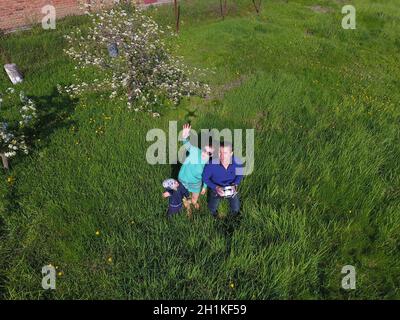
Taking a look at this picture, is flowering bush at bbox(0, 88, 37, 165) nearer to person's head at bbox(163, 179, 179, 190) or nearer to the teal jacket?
person's head at bbox(163, 179, 179, 190)

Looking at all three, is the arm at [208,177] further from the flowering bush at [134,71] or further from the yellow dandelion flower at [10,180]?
the flowering bush at [134,71]

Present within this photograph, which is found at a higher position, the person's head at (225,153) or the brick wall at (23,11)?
the brick wall at (23,11)

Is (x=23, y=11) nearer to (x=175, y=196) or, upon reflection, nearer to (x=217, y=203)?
(x=175, y=196)

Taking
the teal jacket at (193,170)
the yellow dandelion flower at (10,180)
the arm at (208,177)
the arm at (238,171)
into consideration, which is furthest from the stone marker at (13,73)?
the arm at (238,171)

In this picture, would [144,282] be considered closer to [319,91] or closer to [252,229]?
[252,229]

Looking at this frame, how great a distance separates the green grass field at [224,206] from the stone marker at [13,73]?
0.28m

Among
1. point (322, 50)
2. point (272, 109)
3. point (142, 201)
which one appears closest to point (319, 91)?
point (272, 109)

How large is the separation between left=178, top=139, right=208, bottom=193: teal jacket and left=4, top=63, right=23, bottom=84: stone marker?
658 centimetres

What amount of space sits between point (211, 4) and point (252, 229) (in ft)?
54.1

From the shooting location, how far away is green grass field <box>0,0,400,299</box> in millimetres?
4305

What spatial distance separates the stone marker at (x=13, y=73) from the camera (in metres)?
9.05

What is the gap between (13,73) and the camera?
9117 millimetres
